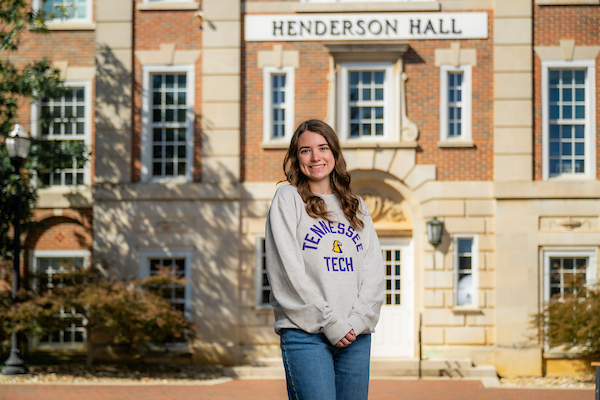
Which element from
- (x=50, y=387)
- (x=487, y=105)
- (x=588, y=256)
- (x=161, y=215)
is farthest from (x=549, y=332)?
(x=50, y=387)

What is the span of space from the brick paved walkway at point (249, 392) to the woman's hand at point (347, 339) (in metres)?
7.64

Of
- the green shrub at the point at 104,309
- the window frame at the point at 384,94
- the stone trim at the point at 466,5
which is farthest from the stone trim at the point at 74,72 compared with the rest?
Result: the stone trim at the point at 466,5

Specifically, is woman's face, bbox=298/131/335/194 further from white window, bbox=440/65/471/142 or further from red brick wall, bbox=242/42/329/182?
white window, bbox=440/65/471/142

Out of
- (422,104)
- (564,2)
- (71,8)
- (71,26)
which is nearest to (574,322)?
(422,104)


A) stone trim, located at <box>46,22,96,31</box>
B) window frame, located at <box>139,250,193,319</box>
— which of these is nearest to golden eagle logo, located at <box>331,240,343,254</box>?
window frame, located at <box>139,250,193,319</box>

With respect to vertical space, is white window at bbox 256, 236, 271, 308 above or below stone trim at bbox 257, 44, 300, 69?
below

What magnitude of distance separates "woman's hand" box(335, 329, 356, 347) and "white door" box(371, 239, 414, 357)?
10769 millimetres

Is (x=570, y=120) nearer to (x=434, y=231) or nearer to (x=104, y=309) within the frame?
(x=434, y=231)

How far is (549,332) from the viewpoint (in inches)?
498

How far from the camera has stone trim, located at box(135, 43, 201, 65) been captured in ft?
45.8

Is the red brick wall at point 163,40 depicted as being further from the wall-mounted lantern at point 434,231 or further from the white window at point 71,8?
the wall-mounted lantern at point 434,231

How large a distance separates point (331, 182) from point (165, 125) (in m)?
10.9

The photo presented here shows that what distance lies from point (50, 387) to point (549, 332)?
28.6ft

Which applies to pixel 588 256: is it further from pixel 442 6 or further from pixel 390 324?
pixel 442 6
